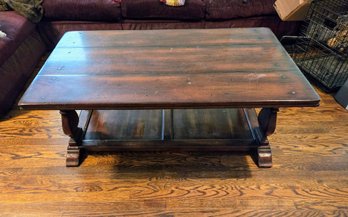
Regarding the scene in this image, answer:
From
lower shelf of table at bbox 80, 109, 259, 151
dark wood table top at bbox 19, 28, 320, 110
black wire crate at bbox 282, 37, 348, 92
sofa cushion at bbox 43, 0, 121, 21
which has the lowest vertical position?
lower shelf of table at bbox 80, 109, 259, 151

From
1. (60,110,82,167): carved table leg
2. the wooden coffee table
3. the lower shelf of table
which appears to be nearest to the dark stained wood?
the wooden coffee table

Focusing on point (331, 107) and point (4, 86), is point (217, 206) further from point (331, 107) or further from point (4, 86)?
point (4, 86)

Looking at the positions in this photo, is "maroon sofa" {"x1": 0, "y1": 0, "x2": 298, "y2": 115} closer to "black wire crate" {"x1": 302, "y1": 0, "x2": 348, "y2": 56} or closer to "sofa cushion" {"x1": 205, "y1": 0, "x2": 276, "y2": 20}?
Answer: "sofa cushion" {"x1": 205, "y1": 0, "x2": 276, "y2": 20}

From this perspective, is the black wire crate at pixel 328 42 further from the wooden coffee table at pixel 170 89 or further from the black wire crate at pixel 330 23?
the wooden coffee table at pixel 170 89

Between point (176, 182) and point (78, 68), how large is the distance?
72 centimetres

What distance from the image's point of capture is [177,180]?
1.29 meters

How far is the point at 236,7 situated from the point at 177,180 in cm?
153

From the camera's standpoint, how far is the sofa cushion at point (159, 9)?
207 centimetres

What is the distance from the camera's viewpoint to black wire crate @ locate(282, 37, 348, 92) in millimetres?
1849

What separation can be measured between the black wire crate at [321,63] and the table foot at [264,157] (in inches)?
34.2

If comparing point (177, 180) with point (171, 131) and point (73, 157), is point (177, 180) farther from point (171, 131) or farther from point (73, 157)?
point (73, 157)

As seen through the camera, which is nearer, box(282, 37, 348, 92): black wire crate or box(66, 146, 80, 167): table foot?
box(66, 146, 80, 167): table foot

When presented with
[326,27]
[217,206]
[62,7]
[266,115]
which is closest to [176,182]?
[217,206]

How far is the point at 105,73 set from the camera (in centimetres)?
112
